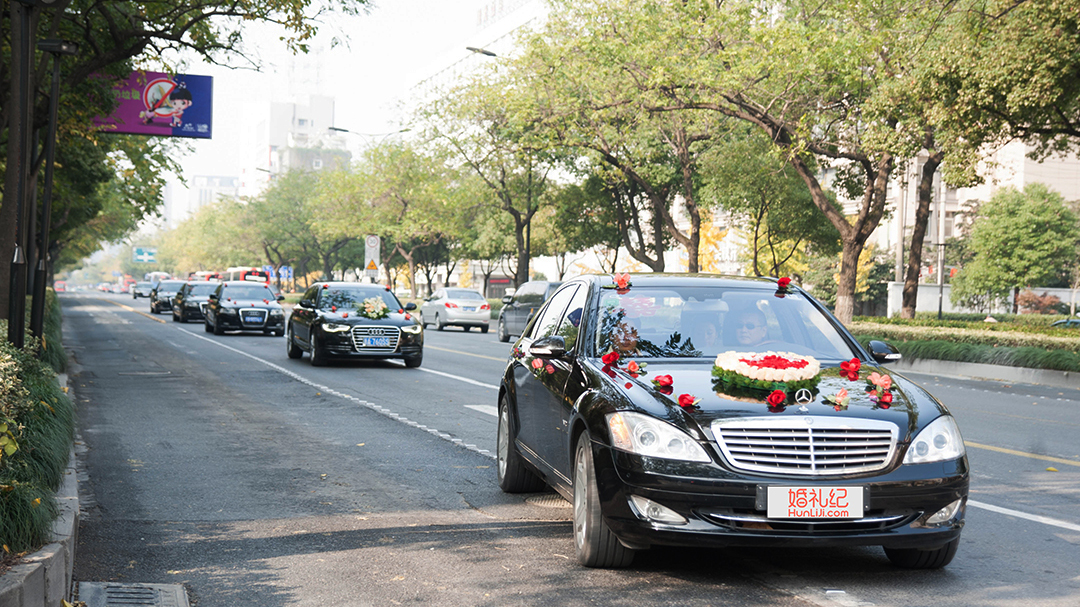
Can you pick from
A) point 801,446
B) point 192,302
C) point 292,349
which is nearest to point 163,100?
point 292,349

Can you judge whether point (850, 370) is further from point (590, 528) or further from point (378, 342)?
point (378, 342)

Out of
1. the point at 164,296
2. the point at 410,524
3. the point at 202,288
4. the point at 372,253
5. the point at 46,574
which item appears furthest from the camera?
the point at 164,296

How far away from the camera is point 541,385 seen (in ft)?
21.6

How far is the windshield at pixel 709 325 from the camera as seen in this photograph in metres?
6.05

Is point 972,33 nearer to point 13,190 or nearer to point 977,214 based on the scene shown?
point 13,190

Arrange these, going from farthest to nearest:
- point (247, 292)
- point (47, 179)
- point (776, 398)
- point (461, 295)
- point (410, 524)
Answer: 1. point (461, 295)
2. point (247, 292)
3. point (47, 179)
4. point (410, 524)
5. point (776, 398)

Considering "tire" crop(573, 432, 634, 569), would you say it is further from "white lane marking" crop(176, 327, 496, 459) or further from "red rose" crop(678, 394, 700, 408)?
"white lane marking" crop(176, 327, 496, 459)

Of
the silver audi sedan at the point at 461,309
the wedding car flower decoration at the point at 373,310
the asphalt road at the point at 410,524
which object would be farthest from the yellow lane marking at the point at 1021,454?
the silver audi sedan at the point at 461,309

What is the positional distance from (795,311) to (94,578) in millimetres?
4143

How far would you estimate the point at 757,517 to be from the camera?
4805mm

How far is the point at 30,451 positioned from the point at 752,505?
159 inches

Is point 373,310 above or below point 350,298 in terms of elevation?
below

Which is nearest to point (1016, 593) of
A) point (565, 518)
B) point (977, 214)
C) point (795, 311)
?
point (795, 311)

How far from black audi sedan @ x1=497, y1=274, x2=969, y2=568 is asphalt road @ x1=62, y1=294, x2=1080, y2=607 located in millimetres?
304
